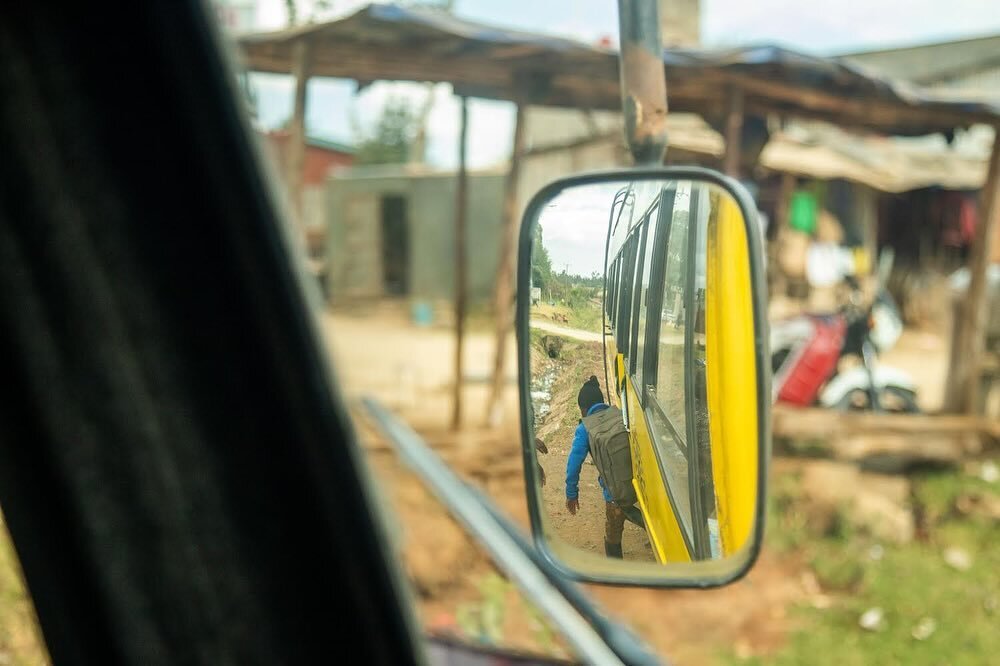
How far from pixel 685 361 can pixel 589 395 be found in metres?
0.15

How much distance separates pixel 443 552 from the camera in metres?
3.77

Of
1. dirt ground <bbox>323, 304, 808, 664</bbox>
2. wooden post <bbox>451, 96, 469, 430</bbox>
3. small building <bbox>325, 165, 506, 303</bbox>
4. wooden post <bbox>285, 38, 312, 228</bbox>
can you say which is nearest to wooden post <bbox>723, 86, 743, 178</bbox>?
dirt ground <bbox>323, 304, 808, 664</bbox>

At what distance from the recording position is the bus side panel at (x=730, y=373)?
114 cm

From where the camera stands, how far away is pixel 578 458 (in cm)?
108

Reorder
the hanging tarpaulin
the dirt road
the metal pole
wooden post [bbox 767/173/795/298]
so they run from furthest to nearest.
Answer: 1. the hanging tarpaulin
2. wooden post [bbox 767/173/795/298]
3. the metal pole
4. the dirt road

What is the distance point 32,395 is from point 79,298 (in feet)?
0.36

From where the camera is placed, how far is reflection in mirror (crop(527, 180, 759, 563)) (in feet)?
3.49

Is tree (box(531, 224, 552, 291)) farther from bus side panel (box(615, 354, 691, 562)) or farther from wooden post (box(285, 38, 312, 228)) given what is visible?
wooden post (box(285, 38, 312, 228))

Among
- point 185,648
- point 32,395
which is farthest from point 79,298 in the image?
point 185,648

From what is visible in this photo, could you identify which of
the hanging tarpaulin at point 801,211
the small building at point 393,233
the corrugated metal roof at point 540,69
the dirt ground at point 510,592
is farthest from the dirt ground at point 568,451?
the small building at point 393,233

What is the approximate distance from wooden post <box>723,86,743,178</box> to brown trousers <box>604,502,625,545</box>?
2173 mm

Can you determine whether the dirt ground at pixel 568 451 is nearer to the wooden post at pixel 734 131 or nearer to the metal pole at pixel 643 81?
the metal pole at pixel 643 81

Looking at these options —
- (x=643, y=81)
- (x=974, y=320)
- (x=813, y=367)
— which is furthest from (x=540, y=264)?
(x=974, y=320)

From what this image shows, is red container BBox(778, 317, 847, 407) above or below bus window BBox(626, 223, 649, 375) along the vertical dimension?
below
